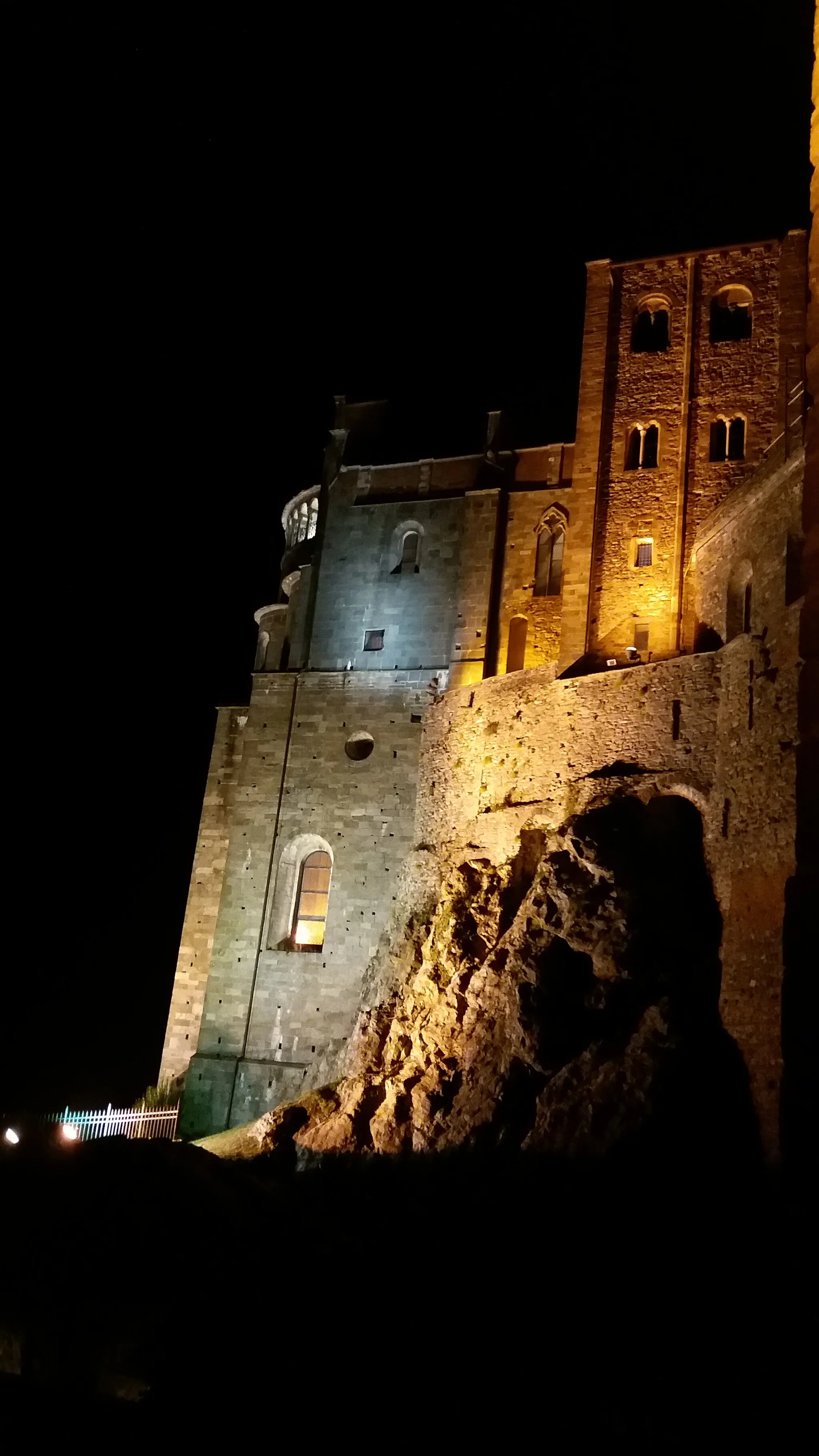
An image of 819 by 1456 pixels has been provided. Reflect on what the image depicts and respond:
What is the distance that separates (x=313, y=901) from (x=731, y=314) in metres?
20.4

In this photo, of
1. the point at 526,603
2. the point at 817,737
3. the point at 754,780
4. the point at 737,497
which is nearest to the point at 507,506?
the point at 526,603

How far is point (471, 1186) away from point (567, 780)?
9490mm

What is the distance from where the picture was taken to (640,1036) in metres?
20.4

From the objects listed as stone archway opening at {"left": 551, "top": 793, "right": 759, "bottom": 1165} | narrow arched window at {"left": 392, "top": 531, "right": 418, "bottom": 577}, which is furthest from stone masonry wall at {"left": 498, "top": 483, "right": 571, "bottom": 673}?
stone archway opening at {"left": 551, "top": 793, "right": 759, "bottom": 1165}

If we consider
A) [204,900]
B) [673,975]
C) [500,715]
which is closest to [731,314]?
[500,715]

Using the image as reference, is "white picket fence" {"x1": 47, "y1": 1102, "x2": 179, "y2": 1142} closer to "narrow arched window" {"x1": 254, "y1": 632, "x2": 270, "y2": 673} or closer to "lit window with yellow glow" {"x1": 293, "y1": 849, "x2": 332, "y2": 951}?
"lit window with yellow glow" {"x1": 293, "y1": 849, "x2": 332, "y2": 951}

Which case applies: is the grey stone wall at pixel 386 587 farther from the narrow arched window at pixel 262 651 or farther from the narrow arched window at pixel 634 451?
the narrow arched window at pixel 634 451

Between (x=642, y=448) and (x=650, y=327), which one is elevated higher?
(x=650, y=327)

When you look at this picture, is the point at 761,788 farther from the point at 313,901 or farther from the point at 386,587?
the point at 386,587

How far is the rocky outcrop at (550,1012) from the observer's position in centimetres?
2008

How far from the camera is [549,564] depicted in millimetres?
34188

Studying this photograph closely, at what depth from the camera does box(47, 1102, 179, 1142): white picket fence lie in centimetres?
2670

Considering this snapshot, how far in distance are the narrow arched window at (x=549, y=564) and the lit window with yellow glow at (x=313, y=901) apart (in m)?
10.1

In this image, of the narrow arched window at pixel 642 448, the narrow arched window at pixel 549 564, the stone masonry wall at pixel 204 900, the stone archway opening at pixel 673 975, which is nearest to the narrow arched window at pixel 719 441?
the narrow arched window at pixel 642 448
